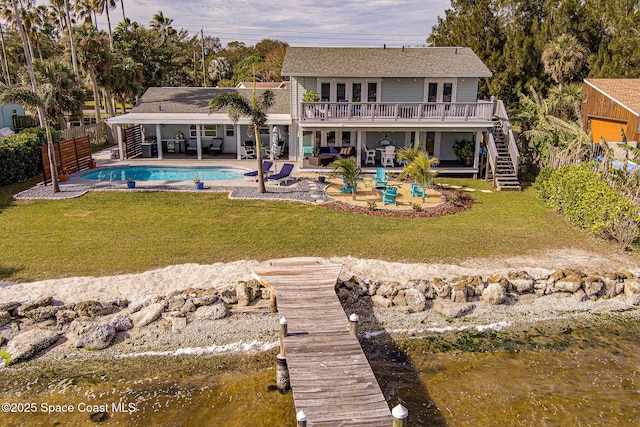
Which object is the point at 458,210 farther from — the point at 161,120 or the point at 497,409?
the point at 161,120

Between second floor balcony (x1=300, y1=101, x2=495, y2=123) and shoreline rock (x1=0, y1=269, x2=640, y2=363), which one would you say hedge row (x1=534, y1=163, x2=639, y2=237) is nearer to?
shoreline rock (x1=0, y1=269, x2=640, y2=363)

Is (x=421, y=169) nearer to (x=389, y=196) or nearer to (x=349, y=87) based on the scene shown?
(x=389, y=196)

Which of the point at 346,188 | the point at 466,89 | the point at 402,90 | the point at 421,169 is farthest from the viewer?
the point at 402,90

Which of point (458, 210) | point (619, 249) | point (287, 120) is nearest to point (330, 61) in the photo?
point (287, 120)

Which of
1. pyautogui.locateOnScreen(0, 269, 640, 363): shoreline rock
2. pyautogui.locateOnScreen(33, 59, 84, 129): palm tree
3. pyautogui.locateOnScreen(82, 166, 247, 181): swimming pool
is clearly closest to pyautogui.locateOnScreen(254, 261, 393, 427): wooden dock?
pyautogui.locateOnScreen(0, 269, 640, 363): shoreline rock

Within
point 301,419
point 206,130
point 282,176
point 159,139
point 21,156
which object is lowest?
point 301,419

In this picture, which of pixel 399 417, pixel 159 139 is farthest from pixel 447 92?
pixel 399 417
